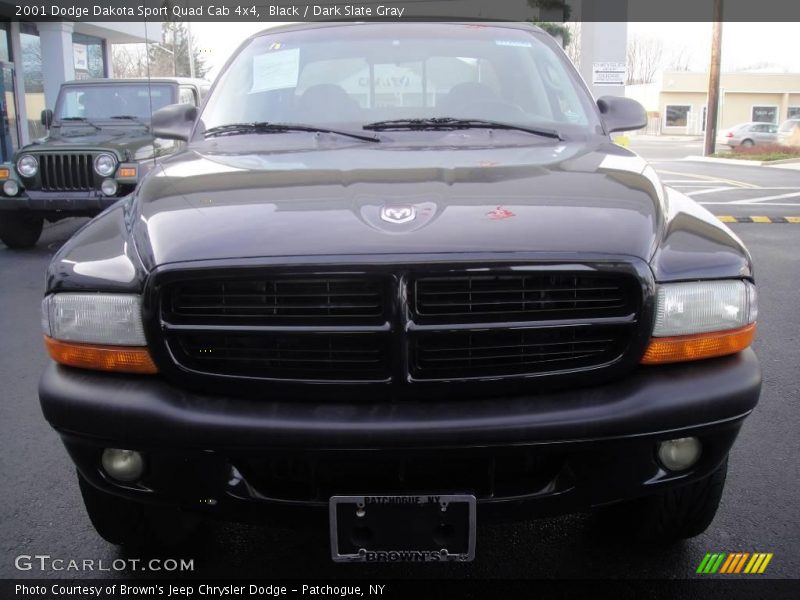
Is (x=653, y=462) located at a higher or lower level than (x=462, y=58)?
lower

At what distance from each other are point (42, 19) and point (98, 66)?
4218mm

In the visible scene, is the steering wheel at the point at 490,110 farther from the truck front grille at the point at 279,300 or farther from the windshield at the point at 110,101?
the windshield at the point at 110,101

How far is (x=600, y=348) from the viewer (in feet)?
6.67

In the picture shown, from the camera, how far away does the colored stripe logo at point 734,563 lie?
8.13ft

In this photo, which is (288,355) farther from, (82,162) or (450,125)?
(82,162)

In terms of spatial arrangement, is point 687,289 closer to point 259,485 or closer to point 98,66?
point 259,485

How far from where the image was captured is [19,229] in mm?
8844

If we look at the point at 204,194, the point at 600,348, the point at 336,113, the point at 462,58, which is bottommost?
the point at 600,348

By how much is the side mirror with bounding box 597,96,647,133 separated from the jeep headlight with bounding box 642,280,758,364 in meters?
1.41

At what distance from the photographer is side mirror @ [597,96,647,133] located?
342cm

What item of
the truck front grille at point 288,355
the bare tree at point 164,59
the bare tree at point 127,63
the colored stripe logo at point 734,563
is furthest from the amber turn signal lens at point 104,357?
the bare tree at point 127,63

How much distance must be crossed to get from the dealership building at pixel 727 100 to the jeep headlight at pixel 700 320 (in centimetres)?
5980

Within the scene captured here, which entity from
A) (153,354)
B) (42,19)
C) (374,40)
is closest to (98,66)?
(42,19)

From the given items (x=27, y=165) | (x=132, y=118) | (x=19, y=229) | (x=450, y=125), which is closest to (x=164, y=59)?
(x=132, y=118)
